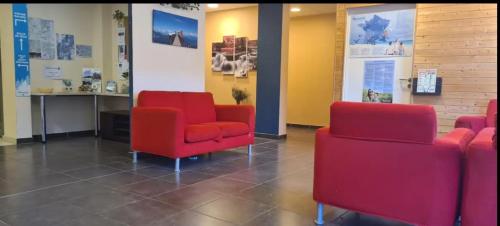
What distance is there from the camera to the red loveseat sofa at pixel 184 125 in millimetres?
3551

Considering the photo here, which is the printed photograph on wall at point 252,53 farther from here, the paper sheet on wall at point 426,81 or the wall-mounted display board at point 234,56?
the paper sheet on wall at point 426,81

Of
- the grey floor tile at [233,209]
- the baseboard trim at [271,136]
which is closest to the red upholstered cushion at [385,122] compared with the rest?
the grey floor tile at [233,209]

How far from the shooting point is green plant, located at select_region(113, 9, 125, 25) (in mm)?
5582

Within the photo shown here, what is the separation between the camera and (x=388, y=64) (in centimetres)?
522

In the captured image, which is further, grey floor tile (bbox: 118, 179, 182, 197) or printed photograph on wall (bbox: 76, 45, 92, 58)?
printed photograph on wall (bbox: 76, 45, 92, 58)

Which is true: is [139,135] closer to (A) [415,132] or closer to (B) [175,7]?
(B) [175,7]

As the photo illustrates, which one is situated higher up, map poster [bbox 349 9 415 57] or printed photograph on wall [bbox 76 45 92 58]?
map poster [bbox 349 9 415 57]

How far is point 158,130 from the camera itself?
12.0 ft

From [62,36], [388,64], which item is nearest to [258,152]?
[388,64]

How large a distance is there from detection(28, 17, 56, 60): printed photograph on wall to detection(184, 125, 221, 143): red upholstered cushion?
3.08 m

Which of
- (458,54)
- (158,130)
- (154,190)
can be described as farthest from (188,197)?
(458,54)

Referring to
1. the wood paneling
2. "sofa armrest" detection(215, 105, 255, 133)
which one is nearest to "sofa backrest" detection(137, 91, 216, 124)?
"sofa armrest" detection(215, 105, 255, 133)

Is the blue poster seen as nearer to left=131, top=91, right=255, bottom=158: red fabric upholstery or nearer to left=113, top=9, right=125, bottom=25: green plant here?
left=113, top=9, right=125, bottom=25: green plant

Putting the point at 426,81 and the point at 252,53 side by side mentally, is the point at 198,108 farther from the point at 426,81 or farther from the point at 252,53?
the point at 426,81
